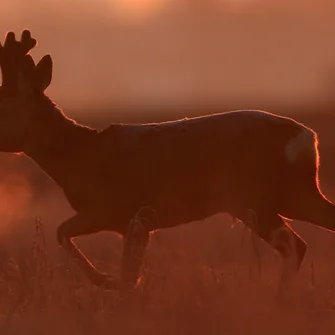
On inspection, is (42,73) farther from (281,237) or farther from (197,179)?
(281,237)

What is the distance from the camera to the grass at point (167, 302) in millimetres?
7773

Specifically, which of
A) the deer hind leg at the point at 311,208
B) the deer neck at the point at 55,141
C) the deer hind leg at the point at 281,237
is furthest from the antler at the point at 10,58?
the deer hind leg at the point at 311,208

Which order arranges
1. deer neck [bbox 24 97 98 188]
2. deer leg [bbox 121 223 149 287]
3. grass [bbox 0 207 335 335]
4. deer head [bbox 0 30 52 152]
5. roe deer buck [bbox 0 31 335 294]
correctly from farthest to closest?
deer head [bbox 0 30 52 152] < deer neck [bbox 24 97 98 188] < roe deer buck [bbox 0 31 335 294] < deer leg [bbox 121 223 149 287] < grass [bbox 0 207 335 335]

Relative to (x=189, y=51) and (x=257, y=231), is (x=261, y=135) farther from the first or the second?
(x=189, y=51)

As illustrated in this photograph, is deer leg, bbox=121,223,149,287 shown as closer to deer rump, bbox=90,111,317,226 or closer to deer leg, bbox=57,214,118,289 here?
deer leg, bbox=57,214,118,289

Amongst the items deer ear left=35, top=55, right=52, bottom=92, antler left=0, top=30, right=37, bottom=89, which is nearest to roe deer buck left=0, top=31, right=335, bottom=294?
deer ear left=35, top=55, right=52, bottom=92

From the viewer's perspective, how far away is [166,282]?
28.6 ft

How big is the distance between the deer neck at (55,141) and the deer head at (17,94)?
0.21 feet

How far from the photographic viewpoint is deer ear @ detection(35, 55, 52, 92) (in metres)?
10.4

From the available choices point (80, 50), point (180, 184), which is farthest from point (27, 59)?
point (80, 50)

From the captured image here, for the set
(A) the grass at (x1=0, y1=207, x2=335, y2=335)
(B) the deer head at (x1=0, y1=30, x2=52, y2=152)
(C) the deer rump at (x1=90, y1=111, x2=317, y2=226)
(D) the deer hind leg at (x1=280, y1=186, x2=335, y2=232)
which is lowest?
(A) the grass at (x1=0, y1=207, x2=335, y2=335)

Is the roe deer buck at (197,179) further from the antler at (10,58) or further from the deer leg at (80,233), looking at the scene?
the antler at (10,58)

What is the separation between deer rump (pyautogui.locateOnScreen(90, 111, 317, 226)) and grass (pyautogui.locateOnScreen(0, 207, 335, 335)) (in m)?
0.43

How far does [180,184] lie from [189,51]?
35177 mm
